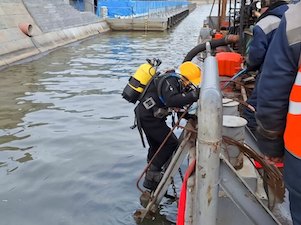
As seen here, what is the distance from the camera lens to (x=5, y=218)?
17.3 ft

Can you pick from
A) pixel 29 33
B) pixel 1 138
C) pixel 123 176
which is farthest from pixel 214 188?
pixel 29 33

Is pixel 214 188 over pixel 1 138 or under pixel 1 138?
over

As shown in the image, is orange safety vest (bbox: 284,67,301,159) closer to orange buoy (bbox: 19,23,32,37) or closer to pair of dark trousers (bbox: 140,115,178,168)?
pair of dark trousers (bbox: 140,115,178,168)

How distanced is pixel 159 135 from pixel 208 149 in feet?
10.4

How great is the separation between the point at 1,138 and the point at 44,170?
1.73 meters

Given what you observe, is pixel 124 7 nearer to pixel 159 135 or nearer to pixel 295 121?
pixel 159 135

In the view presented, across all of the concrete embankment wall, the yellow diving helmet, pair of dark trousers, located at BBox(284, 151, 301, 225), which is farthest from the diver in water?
the concrete embankment wall

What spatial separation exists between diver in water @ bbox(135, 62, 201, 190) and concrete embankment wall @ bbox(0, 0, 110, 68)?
11.1 meters

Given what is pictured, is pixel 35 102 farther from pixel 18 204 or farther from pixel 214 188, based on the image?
pixel 214 188

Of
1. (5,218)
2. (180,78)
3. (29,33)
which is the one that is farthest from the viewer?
(29,33)

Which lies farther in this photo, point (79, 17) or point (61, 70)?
point (79, 17)

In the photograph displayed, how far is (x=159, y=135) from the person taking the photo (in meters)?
5.38

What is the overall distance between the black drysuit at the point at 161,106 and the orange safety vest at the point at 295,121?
8.19 feet

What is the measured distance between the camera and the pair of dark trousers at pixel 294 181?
7.09ft
